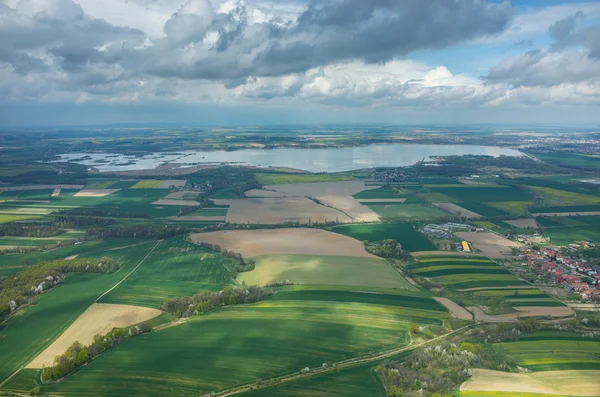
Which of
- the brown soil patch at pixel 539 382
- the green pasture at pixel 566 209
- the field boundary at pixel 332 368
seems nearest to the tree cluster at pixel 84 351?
the field boundary at pixel 332 368

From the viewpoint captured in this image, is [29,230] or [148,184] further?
[148,184]

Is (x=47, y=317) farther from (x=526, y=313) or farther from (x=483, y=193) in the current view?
(x=483, y=193)

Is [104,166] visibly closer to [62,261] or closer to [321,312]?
[62,261]

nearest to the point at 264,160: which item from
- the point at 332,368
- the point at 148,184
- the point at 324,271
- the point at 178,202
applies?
the point at 148,184

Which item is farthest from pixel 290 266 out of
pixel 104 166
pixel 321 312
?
pixel 104 166

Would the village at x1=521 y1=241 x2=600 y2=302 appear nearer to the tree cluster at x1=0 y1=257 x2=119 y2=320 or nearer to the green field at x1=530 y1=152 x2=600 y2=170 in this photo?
the tree cluster at x1=0 y1=257 x2=119 y2=320

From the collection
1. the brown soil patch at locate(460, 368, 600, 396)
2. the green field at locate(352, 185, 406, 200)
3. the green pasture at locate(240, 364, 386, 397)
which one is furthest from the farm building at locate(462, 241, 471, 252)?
the green field at locate(352, 185, 406, 200)
